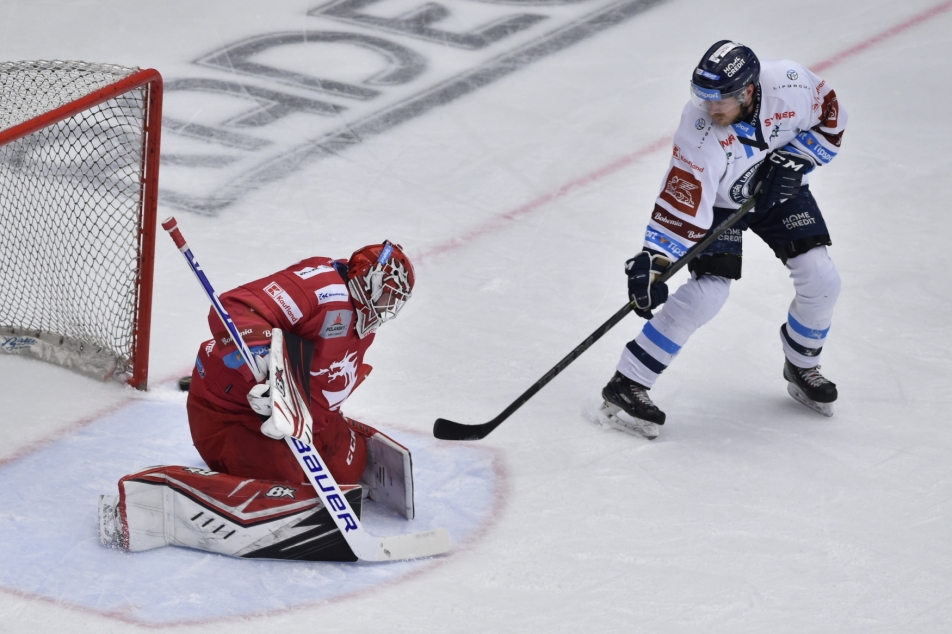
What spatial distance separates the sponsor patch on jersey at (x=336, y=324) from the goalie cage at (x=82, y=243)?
99 cm

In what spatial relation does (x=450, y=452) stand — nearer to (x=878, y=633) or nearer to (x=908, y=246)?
(x=878, y=633)

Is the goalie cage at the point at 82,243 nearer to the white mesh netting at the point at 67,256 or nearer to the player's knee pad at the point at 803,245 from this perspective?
the white mesh netting at the point at 67,256

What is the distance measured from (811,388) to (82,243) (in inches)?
97.3

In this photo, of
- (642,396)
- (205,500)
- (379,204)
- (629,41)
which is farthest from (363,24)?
(205,500)

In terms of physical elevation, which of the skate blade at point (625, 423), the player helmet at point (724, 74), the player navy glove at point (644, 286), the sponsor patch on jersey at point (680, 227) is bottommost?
the skate blade at point (625, 423)

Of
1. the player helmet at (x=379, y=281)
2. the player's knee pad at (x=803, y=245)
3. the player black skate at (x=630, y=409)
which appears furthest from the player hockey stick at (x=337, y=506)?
the player's knee pad at (x=803, y=245)

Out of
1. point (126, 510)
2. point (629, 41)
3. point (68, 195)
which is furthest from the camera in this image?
point (629, 41)

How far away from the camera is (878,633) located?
3.20 meters

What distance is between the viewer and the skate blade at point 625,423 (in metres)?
4.14

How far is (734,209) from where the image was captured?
4.07m

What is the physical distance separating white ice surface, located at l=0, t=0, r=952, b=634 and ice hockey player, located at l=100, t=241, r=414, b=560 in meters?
0.11

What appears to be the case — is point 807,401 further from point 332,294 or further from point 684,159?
point 332,294

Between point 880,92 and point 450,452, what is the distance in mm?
3621

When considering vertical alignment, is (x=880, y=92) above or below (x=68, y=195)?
below
